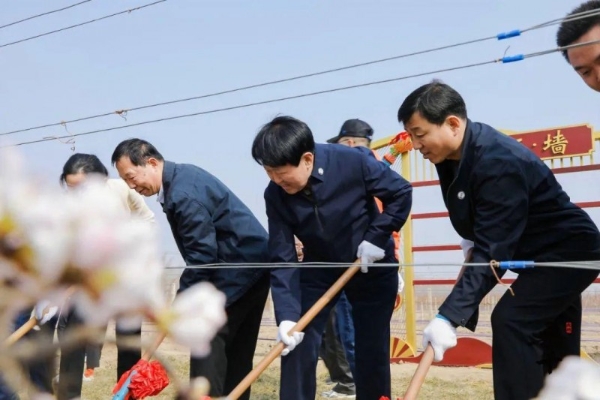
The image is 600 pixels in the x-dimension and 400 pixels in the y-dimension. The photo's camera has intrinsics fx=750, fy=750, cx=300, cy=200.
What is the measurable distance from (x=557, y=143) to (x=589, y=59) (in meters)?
2.94

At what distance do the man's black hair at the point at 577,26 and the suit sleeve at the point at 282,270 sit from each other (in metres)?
1.13

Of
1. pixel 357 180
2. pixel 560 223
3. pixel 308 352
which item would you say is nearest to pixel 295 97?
pixel 357 180

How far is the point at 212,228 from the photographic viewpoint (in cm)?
295

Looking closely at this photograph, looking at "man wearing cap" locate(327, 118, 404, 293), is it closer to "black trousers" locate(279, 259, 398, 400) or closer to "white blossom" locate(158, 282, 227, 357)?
"black trousers" locate(279, 259, 398, 400)

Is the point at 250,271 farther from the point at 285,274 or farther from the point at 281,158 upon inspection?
the point at 281,158

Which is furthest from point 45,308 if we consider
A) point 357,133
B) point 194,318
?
point 357,133

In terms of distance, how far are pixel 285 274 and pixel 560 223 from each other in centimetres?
99

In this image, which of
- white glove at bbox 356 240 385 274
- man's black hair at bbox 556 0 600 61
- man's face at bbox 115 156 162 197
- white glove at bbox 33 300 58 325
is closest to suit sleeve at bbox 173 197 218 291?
man's face at bbox 115 156 162 197

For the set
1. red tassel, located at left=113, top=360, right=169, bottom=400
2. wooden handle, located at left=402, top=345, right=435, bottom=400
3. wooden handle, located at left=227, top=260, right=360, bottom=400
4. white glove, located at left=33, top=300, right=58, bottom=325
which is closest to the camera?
white glove, located at left=33, top=300, right=58, bottom=325

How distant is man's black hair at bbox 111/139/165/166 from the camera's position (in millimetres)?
2994

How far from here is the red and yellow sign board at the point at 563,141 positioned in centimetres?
474

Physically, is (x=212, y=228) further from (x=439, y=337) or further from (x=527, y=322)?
(x=527, y=322)

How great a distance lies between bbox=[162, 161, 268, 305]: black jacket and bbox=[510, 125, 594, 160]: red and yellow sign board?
2328 millimetres

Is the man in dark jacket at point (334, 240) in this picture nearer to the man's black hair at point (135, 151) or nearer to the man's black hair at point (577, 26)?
the man's black hair at point (135, 151)
